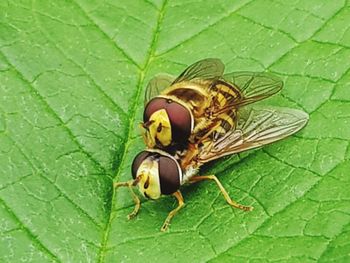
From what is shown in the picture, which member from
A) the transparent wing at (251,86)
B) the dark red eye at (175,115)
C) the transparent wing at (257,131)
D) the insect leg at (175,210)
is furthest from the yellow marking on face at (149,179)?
the transparent wing at (251,86)

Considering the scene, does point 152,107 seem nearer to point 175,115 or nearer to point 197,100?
point 175,115

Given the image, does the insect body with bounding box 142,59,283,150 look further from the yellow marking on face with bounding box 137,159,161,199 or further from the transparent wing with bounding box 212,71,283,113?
the yellow marking on face with bounding box 137,159,161,199

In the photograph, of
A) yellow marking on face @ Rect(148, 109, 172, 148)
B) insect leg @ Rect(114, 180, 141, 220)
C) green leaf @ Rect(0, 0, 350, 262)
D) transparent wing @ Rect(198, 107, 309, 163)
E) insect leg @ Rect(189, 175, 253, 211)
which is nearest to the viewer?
green leaf @ Rect(0, 0, 350, 262)

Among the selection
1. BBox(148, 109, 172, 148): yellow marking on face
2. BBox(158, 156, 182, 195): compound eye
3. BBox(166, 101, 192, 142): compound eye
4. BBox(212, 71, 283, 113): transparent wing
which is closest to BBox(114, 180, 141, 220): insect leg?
BBox(158, 156, 182, 195): compound eye

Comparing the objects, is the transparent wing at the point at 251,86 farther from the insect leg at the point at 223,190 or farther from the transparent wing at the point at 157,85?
the insect leg at the point at 223,190

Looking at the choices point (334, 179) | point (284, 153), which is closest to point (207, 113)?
point (284, 153)
